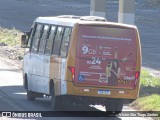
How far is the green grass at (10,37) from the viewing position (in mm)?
42619

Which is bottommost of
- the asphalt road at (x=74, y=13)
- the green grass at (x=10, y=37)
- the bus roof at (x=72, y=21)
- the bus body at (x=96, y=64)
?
the asphalt road at (x=74, y=13)

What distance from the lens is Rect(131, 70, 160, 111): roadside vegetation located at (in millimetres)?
19812

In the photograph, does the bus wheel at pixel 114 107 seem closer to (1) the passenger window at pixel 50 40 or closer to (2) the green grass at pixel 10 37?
(1) the passenger window at pixel 50 40

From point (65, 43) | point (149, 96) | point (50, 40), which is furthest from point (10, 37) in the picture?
point (65, 43)

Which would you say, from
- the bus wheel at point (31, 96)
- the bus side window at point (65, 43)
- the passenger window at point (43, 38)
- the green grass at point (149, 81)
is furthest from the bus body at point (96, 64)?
the green grass at point (149, 81)

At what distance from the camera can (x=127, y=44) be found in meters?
18.9

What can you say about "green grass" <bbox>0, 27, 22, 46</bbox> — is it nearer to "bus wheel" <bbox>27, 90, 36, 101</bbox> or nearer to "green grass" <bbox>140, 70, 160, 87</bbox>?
"green grass" <bbox>140, 70, 160, 87</bbox>

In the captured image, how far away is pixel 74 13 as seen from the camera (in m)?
66.7

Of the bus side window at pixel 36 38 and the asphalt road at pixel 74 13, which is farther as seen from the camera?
the asphalt road at pixel 74 13

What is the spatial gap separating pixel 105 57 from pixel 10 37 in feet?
87.9

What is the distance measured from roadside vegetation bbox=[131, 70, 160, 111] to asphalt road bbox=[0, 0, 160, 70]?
10.1 meters

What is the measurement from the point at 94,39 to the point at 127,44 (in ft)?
2.67

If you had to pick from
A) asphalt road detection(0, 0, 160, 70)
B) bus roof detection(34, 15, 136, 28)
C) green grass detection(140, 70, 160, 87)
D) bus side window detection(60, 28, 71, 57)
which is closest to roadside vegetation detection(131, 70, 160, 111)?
green grass detection(140, 70, 160, 87)

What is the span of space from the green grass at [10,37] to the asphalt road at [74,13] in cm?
376
